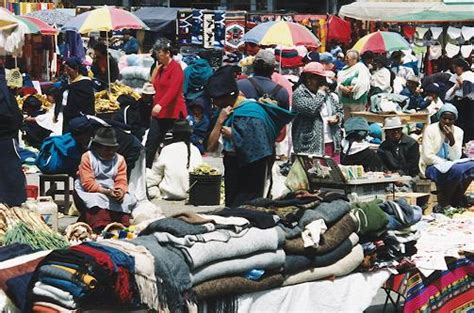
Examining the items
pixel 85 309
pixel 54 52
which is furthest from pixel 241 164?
pixel 54 52

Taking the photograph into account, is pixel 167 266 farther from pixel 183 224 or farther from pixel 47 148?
pixel 47 148

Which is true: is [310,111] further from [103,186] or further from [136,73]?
[136,73]

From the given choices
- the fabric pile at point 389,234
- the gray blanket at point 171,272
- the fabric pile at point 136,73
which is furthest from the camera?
A: the fabric pile at point 136,73

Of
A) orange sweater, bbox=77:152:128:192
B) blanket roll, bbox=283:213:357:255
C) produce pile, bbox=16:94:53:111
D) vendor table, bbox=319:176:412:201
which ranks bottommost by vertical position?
produce pile, bbox=16:94:53:111

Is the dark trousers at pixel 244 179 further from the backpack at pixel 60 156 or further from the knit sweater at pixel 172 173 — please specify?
the knit sweater at pixel 172 173

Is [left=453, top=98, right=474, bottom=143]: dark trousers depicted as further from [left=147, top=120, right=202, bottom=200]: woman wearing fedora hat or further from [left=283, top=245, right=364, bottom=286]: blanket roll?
[left=283, top=245, right=364, bottom=286]: blanket roll

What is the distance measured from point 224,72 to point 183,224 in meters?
2.99

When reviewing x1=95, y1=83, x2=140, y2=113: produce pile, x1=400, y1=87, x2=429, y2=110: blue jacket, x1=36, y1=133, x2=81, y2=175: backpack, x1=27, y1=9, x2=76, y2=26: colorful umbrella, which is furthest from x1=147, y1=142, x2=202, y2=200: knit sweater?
x1=27, y1=9, x2=76, y2=26: colorful umbrella

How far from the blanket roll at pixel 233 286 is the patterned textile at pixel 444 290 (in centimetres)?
120

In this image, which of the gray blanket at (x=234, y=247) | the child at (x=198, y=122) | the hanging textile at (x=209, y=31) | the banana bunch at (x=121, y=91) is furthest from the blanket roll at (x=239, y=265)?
the hanging textile at (x=209, y=31)

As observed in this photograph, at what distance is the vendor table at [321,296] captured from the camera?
5637 mm

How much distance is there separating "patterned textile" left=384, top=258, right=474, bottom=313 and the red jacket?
6345 millimetres

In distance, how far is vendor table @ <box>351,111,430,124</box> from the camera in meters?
15.1

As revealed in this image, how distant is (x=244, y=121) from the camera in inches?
318
